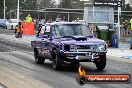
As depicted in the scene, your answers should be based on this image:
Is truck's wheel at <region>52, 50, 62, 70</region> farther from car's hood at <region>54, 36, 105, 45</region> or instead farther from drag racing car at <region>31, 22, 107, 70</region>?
car's hood at <region>54, 36, 105, 45</region>

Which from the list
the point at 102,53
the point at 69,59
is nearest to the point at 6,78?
the point at 69,59

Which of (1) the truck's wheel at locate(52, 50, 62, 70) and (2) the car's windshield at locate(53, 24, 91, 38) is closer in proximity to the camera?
(1) the truck's wheel at locate(52, 50, 62, 70)

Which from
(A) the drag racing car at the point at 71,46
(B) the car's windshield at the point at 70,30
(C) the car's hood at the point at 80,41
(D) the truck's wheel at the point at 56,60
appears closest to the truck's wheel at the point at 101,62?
(A) the drag racing car at the point at 71,46

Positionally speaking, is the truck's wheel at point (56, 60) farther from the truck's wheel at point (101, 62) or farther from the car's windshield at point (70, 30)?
the truck's wheel at point (101, 62)

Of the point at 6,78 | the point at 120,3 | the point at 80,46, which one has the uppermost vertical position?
the point at 120,3

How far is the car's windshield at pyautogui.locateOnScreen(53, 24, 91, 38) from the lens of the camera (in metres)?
14.1

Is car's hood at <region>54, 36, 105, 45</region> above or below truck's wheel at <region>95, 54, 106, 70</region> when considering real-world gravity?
above

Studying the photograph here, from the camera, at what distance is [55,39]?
1385 centimetres

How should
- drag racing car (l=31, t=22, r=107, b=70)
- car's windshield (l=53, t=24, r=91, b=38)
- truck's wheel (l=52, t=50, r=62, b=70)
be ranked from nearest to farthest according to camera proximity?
drag racing car (l=31, t=22, r=107, b=70) < truck's wheel (l=52, t=50, r=62, b=70) < car's windshield (l=53, t=24, r=91, b=38)

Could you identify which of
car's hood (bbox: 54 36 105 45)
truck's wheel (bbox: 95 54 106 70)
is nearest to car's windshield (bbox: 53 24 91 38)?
car's hood (bbox: 54 36 105 45)

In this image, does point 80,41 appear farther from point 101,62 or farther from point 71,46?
point 101,62

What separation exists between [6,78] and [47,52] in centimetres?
327

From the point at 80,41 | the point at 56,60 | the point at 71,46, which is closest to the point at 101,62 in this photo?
the point at 80,41

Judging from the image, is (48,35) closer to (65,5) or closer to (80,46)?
(80,46)
